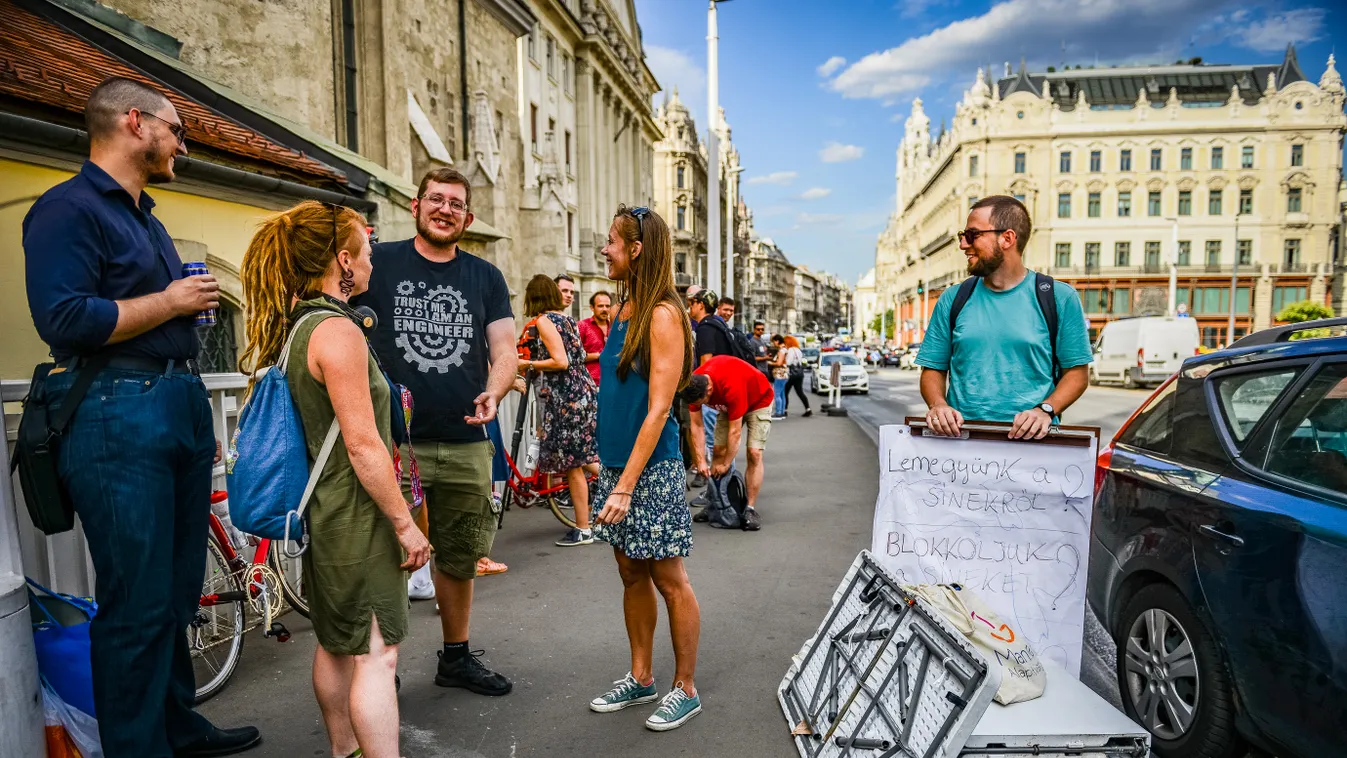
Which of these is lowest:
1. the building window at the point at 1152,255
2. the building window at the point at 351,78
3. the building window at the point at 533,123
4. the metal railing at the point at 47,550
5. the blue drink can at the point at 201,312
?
the metal railing at the point at 47,550

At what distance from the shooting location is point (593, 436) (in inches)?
262

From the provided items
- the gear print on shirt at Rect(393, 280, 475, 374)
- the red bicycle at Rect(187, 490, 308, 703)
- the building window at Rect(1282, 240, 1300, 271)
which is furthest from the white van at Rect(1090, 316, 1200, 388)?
the building window at Rect(1282, 240, 1300, 271)

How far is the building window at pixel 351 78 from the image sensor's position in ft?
49.8

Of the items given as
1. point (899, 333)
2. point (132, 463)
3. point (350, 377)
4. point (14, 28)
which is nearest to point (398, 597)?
point (350, 377)

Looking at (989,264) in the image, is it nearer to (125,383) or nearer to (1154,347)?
(125,383)

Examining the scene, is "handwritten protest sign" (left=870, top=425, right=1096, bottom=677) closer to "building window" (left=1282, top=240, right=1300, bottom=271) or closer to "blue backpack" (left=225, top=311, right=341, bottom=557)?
"blue backpack" (left=225, top=311, right=341, bottom=557)

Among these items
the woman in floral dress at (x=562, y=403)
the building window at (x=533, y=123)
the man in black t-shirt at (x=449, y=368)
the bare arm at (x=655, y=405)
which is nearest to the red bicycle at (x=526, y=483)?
the woman in floral dress at (x=562, y=403)

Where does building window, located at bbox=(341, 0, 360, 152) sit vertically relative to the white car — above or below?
above

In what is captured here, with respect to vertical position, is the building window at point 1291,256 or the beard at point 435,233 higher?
the building window at point 1291,256

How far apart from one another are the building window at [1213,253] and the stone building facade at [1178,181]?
129 mm

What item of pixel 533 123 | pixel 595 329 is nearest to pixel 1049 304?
pixel 595 329

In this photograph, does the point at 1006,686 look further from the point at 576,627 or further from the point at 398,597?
the point at 576,627

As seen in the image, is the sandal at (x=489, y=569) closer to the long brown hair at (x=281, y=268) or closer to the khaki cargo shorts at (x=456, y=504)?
the khaki cargo shorts at (x=456, y=504)

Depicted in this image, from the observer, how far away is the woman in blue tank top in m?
3.23
